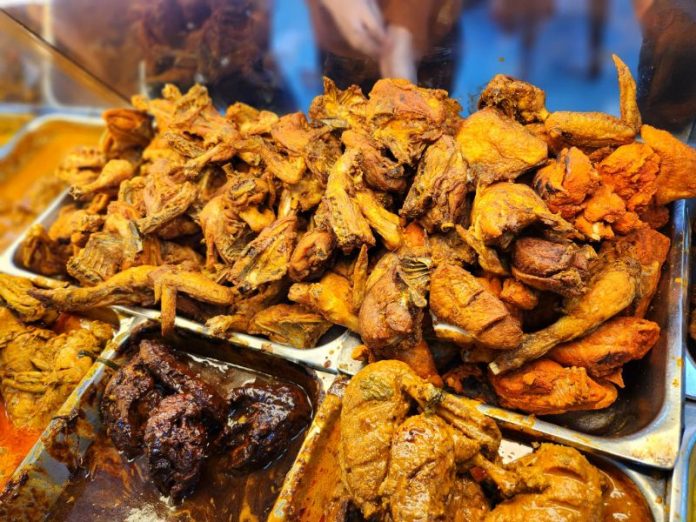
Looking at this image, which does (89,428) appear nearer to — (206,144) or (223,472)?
(223,472)

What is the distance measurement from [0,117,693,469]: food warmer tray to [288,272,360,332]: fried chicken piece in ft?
0.75

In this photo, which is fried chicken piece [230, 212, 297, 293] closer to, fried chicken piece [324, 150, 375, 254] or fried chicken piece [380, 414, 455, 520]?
fried chicken piece [324, 150, 375, 254]

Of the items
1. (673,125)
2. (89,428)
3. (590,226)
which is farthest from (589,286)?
(89,428)

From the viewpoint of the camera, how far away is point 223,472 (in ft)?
7.41

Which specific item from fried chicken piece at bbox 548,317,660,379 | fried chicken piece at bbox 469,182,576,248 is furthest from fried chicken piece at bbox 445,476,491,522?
fried chicken piece at bbox 469,182,576,248

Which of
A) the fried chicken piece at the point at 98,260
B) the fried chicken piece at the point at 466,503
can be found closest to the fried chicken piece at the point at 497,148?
the fried chicken piece at the point at 466,503

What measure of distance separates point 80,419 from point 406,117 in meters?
2.07

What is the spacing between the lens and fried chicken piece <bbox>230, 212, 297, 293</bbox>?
7.65ft

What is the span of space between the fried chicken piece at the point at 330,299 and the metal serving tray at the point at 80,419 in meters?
0.32

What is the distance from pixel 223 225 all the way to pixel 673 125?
7.54 feet

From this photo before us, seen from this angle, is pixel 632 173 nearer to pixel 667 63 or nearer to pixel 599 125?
pixel 599 125

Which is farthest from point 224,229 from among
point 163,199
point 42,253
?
point 42,253

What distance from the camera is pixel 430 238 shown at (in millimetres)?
2145

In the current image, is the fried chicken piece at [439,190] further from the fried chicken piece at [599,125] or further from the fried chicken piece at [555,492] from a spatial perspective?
the fried chicken piece at [555,492]
